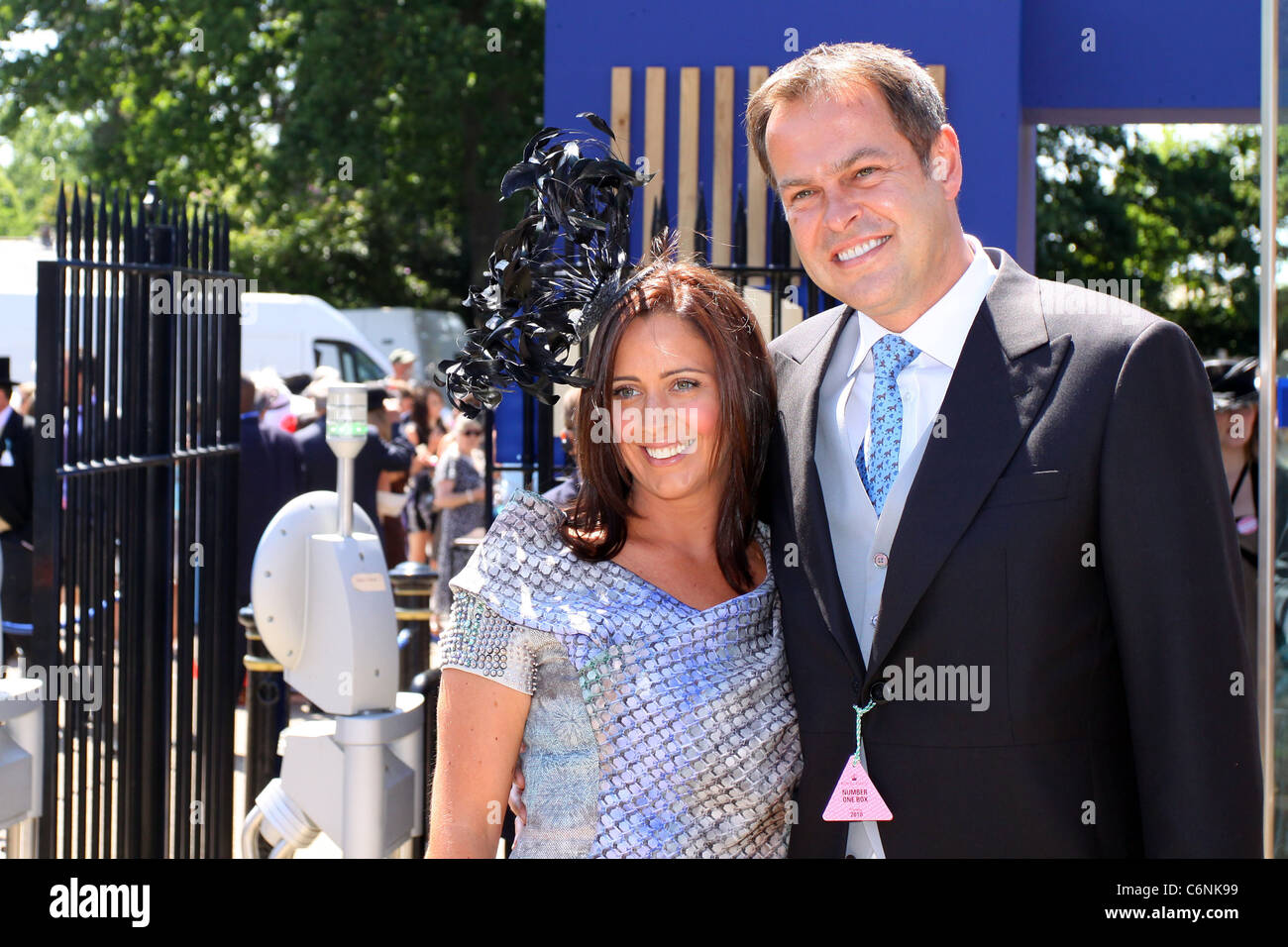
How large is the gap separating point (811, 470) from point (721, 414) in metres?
0.19

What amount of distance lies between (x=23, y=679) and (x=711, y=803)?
195 centimetres

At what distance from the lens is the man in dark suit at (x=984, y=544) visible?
6.16 feet

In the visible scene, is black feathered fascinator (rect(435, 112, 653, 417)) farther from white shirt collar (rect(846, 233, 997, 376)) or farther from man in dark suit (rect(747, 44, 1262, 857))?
white shirt collar (rect(846, 233, 997, 376))

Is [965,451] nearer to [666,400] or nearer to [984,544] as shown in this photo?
[984,544]

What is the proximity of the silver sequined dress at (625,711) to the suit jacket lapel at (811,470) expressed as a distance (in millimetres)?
169

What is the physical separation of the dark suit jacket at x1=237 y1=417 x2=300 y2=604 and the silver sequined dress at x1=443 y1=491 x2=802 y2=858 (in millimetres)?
5346

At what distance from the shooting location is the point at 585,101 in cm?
623

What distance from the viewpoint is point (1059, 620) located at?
6.40 feet

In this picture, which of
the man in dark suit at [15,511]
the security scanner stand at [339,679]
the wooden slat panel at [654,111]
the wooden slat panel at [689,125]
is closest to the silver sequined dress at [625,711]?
the security scanner stand at [339,679]

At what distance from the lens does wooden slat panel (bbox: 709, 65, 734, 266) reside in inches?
238

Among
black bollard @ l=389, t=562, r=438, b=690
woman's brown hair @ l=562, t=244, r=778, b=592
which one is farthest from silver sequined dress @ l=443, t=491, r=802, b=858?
black bollard @ l=389, t=562, r=438, b=690

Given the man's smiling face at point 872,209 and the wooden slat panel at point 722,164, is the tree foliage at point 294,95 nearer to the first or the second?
the wooden slat panel at point 722,164
